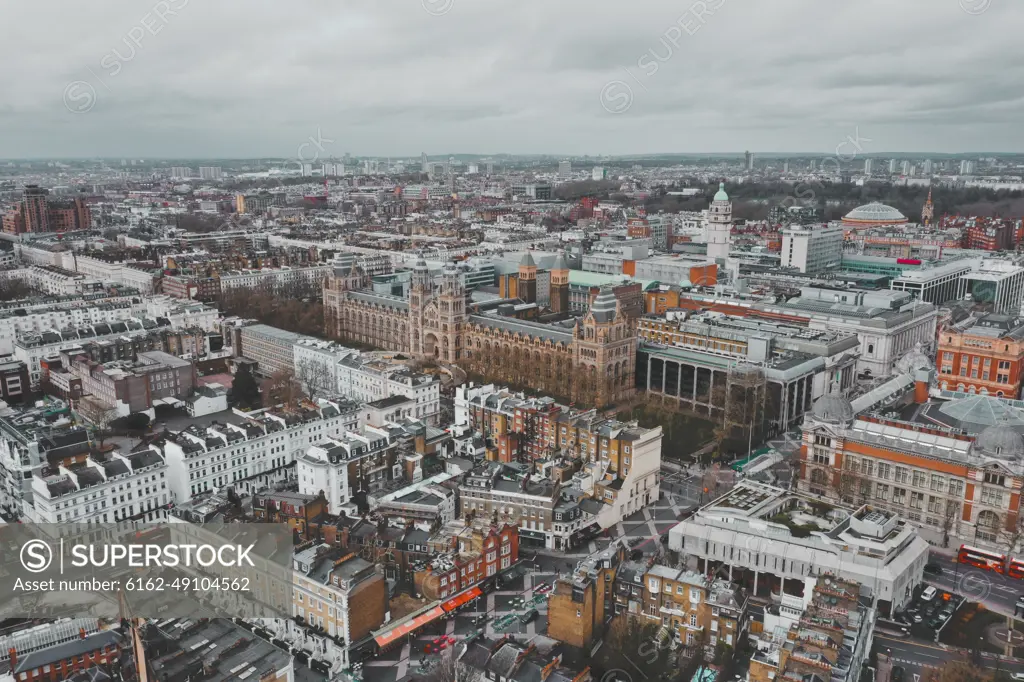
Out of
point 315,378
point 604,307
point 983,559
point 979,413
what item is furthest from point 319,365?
point 983,559

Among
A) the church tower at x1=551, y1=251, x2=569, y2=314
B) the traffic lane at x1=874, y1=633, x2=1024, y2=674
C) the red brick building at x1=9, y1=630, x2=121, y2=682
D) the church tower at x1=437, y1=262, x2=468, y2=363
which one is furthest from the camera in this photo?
the church tower at x1=551, y1=251, x2=569, y2=314

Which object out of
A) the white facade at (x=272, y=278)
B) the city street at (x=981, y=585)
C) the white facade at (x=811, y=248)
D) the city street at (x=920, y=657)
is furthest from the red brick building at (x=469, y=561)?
the white facade at (x=811, y=248)

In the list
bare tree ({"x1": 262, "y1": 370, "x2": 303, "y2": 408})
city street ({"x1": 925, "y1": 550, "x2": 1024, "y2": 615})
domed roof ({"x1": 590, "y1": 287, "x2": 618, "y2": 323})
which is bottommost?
city street ({"x1": 925, "y1": 550, "x2": 1024, "y2": 615})

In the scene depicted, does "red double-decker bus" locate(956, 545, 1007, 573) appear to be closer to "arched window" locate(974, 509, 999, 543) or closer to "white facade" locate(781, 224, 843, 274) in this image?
"arched window" locate(974, 509, 999, 543)

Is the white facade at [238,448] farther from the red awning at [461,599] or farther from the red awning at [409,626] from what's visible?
the red awning at [409,626]

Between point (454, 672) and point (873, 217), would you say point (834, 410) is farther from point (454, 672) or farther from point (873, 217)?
point (873, 217)

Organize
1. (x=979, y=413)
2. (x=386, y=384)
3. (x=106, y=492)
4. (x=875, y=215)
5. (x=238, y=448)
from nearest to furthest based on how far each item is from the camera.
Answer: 1. (x=106, y=492)
2. (x=979, y=413)
3. (x=238, y=448)
4. (x=386, y=384)
5. (x=875, y=215)

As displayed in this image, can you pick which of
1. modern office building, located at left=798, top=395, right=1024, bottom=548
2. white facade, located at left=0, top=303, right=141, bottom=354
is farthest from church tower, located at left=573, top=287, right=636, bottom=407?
white facade, located at left=0, top=303, right=141, bottom=354
